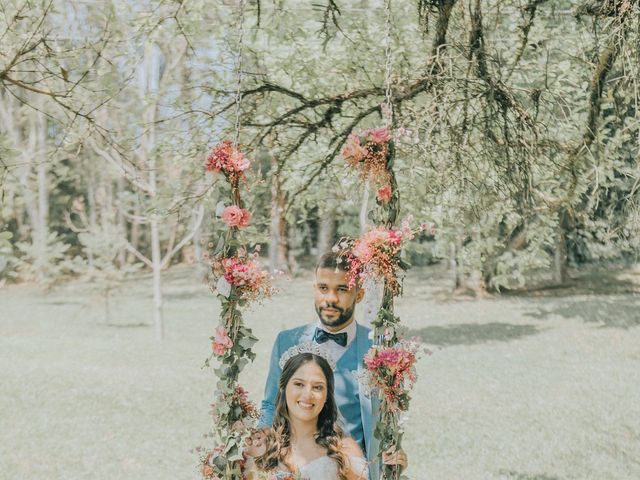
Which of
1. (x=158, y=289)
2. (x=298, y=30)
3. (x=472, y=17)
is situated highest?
(x=298, y=30)

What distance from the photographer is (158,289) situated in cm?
1440

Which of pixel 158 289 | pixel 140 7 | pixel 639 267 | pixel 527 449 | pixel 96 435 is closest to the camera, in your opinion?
pixel 140 7

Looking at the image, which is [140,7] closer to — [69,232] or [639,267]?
[639,267]

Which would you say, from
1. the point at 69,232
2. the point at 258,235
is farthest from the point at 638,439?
the point at 69,232

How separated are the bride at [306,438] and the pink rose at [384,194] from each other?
0.69 m

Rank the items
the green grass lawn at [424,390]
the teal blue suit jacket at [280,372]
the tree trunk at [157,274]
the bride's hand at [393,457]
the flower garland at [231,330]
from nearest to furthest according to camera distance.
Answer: the bride's hand at [393,457] → the flower garland at [231,330] → the teal blue suit jacket at [280,372] → the green grass lawn at [424,390] → the tree trunk at [157,274]

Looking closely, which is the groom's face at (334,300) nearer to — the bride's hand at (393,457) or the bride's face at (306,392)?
the bride's face at (306,392)

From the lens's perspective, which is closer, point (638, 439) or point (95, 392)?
point (638, 439)

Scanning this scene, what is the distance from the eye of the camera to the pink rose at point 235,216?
2.89m

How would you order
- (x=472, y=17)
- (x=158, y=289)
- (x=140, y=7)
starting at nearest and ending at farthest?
1. (x=472, y=17)
2. (x=140, y=7)
3. (x=158, y=289)

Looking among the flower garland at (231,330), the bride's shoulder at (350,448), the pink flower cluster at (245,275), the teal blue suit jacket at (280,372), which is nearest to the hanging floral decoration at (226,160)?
the flower garland at (231,330)

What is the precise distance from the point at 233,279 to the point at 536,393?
9.17 meters

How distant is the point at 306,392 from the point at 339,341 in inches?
14.8

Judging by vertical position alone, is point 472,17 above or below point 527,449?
above
